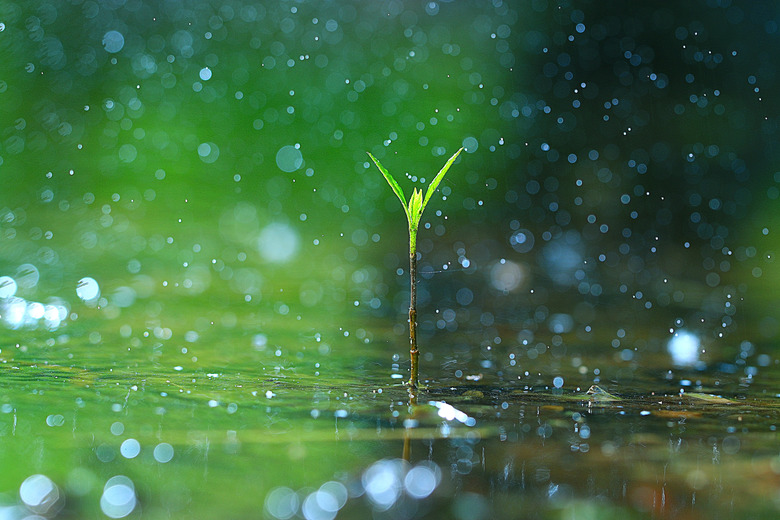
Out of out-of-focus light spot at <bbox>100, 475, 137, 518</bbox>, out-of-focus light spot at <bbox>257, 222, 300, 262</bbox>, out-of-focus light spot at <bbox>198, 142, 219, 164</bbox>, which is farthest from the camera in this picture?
out-of-focus light spot at <bbox>198, 142, 219, 164</bbox>

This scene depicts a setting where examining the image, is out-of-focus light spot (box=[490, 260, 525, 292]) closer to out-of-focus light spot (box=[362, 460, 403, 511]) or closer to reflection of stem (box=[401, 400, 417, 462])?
reflection of stem (box=[401, 400, 417, 462])

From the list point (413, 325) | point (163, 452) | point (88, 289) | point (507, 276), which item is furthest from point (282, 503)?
point (507, 276)

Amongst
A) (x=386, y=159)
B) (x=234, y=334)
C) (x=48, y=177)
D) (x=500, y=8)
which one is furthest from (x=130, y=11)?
(x=234, y=334)

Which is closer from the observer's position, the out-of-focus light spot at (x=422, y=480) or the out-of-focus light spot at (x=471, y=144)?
the out-of-focus light spot at (x=422, y=480)

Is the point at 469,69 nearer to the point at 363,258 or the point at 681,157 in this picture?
the point at 681,157

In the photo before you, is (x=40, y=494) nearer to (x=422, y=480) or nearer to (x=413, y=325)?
(x=422, y=480)

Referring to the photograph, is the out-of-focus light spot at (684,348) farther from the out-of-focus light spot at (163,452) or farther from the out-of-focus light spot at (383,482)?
the out-of-focus light spot at (163,452)

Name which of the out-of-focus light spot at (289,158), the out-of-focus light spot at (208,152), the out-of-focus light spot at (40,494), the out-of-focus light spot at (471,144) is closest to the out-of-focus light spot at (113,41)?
the out-of-focus light spot at (208,152)

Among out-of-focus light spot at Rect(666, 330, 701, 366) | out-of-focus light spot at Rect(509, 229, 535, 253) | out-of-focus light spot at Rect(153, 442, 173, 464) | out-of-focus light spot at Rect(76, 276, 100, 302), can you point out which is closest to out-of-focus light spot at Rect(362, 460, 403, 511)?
out-of-focus light spot at Rect(153, 442, 173, 464)
